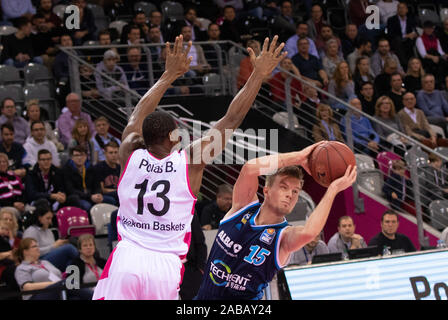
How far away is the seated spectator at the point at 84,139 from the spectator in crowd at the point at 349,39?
5225mm

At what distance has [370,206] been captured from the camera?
34.1 feet

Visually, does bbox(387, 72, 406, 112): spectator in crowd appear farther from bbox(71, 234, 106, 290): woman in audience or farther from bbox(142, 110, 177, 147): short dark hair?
bbox(142, 110, 177, 147): short dark hair

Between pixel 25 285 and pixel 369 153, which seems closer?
pixel 25 285

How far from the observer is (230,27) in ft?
42.8

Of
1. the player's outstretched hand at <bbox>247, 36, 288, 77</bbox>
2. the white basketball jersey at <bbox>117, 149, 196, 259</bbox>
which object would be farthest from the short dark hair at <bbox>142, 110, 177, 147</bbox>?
the player's outstretched hand at <bbox>247, 36, 288, 77</bbox>

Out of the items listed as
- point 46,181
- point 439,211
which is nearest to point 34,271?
point 46,181

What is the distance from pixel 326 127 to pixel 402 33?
433 centimetres

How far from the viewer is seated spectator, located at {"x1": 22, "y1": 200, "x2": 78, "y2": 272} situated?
855 centimetres

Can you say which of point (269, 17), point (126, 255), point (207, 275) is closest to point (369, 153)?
point (269, 17)

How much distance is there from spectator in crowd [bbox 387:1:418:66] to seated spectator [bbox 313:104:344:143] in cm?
348

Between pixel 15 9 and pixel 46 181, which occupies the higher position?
pixel 15 9

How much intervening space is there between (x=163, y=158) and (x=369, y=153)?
688 cm

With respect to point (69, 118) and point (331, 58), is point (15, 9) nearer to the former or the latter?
point (69, 118)
